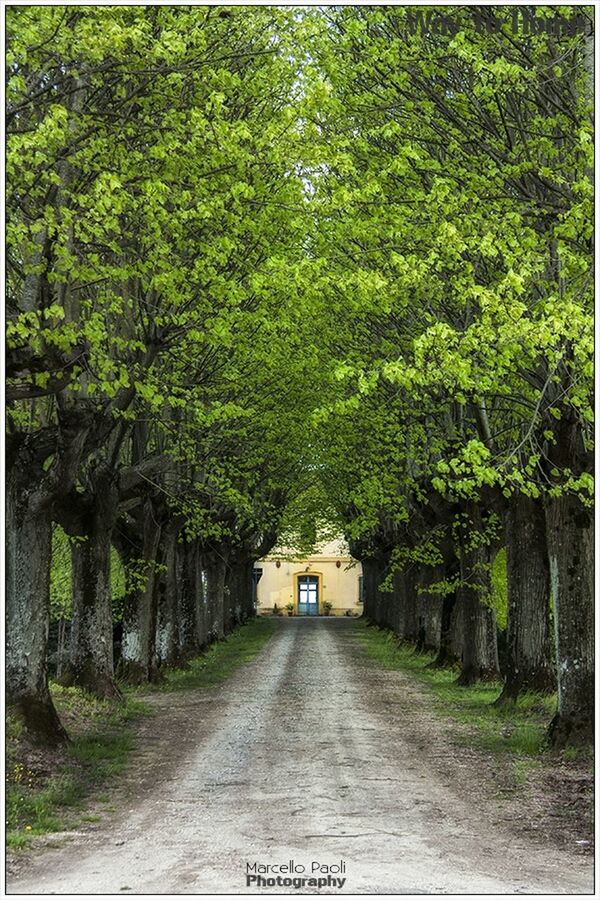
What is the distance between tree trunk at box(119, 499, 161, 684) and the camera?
24.7 metres

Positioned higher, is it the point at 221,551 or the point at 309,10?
the point at 309,10

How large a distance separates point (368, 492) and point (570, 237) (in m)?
11.2

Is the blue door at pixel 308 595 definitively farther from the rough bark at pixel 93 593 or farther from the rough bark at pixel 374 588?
the rough bark at pixel 93 593

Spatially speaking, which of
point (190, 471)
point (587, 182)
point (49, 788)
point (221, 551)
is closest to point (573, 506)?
point (587, 182)

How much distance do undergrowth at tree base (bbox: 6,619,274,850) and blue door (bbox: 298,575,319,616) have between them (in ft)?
250

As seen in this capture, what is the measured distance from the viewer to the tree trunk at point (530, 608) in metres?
19.9

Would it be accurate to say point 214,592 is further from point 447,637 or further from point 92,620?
point 92,620

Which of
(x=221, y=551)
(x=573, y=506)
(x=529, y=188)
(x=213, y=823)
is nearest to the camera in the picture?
(x=213, y=823)

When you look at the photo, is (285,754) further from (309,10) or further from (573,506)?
(309,10)

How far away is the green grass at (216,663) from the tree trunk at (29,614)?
10.3 m

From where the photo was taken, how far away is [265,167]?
14359 millimetres

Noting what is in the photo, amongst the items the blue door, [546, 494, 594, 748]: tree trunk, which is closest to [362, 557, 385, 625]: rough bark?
the blue door

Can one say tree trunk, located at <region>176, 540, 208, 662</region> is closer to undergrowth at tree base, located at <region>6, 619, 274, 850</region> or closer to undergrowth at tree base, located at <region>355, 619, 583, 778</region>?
undergrowth at tree base, located at <region>355, 619, 583, 778</region>

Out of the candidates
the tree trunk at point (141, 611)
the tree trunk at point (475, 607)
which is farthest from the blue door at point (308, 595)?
the tree trunk at point (141, 611)
